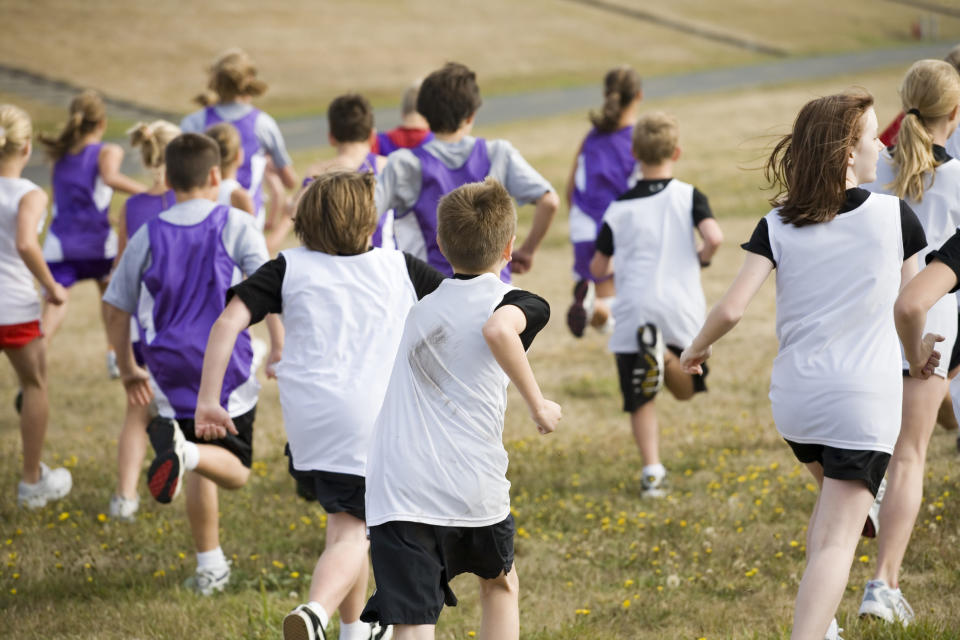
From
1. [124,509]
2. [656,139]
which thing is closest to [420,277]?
[656,139]

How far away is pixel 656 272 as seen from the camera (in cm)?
604

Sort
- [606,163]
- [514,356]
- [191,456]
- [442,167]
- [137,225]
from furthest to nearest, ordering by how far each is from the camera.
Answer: [606,163]
[137,225]
[442,167]
[191,456]
[514,356]

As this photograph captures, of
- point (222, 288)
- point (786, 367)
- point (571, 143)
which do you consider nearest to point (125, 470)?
point (222, 288)

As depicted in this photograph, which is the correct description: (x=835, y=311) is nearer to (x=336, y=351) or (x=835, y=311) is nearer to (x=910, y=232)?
(x=910, y=232)

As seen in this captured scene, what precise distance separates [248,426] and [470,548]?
1877mm

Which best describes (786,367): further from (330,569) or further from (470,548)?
(330,569)

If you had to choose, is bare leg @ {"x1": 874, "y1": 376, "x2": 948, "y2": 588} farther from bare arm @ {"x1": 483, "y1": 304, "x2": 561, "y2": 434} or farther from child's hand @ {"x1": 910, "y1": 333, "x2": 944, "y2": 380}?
bare arm @ {"x1": 483, "y1": 304, "x2": 561, "y2": 434}

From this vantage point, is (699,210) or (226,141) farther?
(226,141)

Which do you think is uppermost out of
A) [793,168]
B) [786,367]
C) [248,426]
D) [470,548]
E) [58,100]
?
[793,168]

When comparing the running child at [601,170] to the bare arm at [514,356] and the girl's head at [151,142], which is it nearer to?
the girl's head at [151,142]

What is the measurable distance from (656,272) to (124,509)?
126 inches

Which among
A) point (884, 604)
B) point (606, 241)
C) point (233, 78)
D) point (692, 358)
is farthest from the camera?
point (233, 78)

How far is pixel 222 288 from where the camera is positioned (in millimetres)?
4793

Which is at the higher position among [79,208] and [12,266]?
[12,266]
